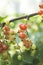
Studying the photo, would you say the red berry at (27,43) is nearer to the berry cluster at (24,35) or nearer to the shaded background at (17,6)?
the berry cluster at (24,35)

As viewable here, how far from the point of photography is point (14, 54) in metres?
0.66

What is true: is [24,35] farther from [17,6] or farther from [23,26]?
[17,6]

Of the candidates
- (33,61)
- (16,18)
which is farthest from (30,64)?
(16,18)

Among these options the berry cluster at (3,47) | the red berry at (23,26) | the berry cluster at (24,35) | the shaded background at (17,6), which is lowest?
the berry cluster at (3,47)

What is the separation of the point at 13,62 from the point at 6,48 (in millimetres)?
49

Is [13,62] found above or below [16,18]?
below

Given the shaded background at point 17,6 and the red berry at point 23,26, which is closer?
the red berry at point 23,26

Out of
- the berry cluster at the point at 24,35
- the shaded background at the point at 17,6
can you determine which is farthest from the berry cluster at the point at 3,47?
the shaded background at the point at 17,6

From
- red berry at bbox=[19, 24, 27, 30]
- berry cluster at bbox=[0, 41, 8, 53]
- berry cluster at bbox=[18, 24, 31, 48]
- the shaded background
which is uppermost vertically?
the shaded background

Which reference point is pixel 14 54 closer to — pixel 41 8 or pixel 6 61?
pixel 6 61

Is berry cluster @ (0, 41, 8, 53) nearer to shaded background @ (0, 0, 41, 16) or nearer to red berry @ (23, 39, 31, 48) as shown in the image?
red berry @ (23, 39, 31, 48)

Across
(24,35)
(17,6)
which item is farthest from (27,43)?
(17,6)

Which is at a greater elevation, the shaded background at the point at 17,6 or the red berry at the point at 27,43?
the shaded background at the point at 17,6

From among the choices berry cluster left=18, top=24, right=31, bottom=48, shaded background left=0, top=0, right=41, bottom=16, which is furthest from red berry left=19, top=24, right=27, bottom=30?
shaded background left=0, top=0, right=41, bottom=16
